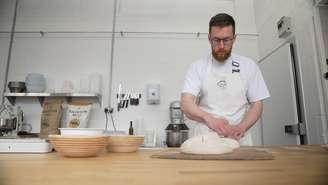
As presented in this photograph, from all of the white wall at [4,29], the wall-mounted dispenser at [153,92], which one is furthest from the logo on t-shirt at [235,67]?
the white wall at [4,29]

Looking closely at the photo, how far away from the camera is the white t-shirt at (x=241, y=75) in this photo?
1.21m

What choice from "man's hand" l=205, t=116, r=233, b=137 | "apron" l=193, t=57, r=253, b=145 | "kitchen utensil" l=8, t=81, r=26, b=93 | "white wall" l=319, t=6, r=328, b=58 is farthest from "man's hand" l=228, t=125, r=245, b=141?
"kitchen utensil" l=8, t=81, r=26, b=93

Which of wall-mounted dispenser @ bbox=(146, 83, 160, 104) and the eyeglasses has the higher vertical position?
the eyeglasses

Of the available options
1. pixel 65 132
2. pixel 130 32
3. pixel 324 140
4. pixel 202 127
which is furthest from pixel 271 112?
pixel 65 132

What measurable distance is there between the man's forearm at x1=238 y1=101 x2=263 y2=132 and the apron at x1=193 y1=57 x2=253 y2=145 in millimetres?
46

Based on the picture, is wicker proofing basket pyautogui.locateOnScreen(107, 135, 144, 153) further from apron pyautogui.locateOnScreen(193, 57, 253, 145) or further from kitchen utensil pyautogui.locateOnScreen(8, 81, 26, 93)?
kitchen utensil pyautogui.locateOnScreen(8, 81, 26, 93)

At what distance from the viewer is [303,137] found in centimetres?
157

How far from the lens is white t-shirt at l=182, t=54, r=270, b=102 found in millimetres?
1213

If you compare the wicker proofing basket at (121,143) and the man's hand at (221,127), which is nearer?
the wicker proofing basket at (121,143)

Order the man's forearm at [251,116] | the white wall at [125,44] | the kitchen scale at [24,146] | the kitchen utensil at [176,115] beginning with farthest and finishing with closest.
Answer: the white wall at [125,44] → the kitchen utensil at [176,115] → the man's forearm at [251,116] → the kitchen scale at [24,146]

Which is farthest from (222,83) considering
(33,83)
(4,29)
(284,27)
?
(4,29)

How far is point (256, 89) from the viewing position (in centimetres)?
122

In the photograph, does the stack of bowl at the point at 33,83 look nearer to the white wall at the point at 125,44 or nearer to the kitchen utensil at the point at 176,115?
the white wall at the point at 125,44

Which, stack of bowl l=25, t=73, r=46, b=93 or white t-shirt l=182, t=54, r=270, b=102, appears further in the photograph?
stack of bowl l=25, t=73, r=46, b=93
